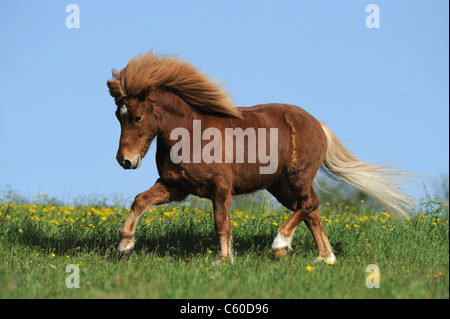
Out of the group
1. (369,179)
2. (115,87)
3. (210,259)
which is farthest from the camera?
(369,179)

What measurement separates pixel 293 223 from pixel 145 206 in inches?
69.9

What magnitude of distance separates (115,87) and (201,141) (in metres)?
1.13

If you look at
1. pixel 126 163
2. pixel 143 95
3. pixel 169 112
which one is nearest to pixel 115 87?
pixel 143 95

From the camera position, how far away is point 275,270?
5.44m

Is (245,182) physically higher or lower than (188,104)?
A: lower

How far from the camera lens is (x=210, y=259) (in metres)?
6.00

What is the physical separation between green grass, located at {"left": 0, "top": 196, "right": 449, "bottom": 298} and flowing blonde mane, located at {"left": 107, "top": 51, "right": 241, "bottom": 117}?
1583 mm

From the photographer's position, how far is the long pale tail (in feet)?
24.0

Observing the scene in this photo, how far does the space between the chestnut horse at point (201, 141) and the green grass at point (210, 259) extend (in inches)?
17.9

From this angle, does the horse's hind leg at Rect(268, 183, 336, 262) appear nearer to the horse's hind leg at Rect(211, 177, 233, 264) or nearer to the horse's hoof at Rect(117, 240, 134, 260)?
the horse's hind leg at Rect(211, 177, 233, 264)

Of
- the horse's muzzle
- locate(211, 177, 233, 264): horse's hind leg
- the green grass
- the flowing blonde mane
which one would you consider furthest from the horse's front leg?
the flowing blonde mane

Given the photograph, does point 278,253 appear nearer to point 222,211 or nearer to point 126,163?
point 222,211
